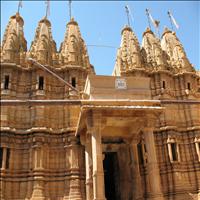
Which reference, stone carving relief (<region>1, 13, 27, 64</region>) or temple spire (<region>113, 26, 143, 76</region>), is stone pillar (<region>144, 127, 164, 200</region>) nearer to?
temple spire (<region>113, 26, 143, 76</region>)

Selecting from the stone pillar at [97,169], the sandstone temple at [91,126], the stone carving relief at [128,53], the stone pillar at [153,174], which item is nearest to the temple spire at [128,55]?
the stone carving relief at [128,53]

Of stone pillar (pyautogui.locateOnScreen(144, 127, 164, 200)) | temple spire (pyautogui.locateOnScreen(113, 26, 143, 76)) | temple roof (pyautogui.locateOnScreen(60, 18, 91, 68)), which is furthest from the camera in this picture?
temple spire (pyautogui.locateOnScreen(113, 26, 143, 76))

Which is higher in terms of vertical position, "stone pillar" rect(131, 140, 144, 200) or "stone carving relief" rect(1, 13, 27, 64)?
"stone carving relief" rect(1, 13, 27, 64)

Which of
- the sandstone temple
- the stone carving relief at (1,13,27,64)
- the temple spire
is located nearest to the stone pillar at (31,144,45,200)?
the sandstone temple

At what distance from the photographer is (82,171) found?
21359mm

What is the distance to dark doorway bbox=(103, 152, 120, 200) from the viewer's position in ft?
76.0

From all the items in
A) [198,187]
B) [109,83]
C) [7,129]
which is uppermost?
[109,83]

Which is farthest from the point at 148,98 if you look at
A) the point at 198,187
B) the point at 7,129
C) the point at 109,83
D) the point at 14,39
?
the point at 14,39

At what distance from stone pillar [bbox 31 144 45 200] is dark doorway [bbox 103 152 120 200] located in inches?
235

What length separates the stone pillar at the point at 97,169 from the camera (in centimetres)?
1576

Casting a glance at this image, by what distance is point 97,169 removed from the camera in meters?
16.3

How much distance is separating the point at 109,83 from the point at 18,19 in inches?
571

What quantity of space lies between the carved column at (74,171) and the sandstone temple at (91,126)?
0.07 meters

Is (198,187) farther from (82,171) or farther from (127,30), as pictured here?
(127,30)
